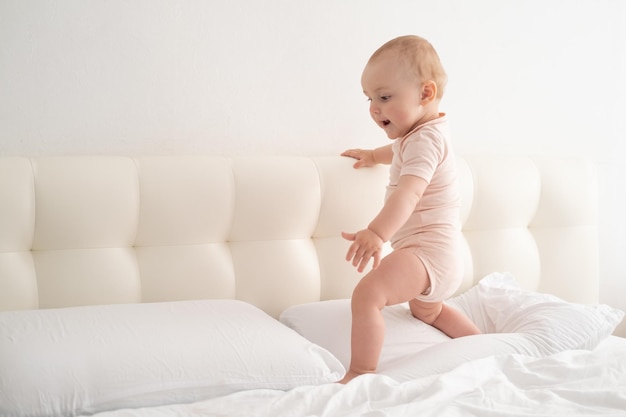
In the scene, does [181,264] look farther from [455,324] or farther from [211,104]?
[455,324]

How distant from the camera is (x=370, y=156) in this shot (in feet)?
6.84

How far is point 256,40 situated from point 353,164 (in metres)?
0.43

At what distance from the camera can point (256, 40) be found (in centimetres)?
207

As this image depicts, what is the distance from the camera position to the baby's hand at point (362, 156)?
207cm

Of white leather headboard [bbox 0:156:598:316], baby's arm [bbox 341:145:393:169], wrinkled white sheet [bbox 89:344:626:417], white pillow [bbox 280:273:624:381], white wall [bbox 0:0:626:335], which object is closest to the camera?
wrinkled white sheet [bbox 89:344:626:417]

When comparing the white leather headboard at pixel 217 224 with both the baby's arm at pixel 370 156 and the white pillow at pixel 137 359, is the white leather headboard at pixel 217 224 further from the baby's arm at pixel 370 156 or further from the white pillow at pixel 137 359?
the white pillow at pixel 137 359

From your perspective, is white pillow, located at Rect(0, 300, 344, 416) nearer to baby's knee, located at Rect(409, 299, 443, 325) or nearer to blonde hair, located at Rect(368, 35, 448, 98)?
baby's knee, located at Rect(409, 299, 443, 325)

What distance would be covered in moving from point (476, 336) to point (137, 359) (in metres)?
0.75

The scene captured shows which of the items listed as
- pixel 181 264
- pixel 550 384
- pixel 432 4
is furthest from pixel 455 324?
pixel 432 4

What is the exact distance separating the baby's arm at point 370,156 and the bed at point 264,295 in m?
0.04

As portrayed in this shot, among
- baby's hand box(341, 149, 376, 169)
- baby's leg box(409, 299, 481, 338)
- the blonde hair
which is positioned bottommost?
baby's leg box(409, 299, 481, 338)

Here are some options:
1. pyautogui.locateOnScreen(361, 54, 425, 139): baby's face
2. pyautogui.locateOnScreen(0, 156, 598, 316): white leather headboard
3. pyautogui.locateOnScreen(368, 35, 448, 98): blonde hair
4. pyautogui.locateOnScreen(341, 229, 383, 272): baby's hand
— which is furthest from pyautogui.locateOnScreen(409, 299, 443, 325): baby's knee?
pyautogui.locateOnScreen(368, 35, 448, 98): blonde hair

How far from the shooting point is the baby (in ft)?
5.67

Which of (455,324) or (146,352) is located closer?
(146,352)
